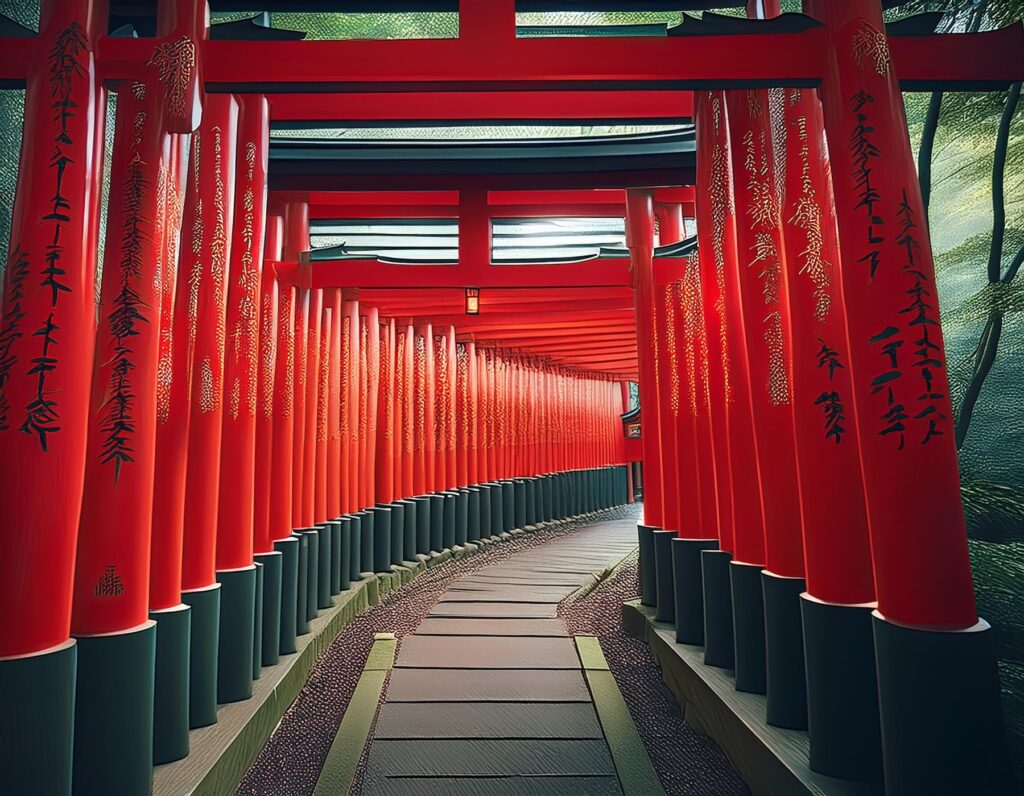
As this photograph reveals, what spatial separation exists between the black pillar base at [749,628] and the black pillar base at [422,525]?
21.8 feet

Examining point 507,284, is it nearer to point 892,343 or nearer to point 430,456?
point 430,456

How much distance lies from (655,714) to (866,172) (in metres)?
3.52

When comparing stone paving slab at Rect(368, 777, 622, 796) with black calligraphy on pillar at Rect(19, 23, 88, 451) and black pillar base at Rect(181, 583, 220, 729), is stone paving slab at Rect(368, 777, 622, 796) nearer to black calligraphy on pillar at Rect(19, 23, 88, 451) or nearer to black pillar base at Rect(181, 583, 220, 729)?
black pillar base at Rect(181, 583, 220, 729)

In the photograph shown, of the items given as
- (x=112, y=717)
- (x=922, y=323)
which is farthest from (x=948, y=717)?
(x=112, y=717)

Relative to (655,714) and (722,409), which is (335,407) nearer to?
(722,409)

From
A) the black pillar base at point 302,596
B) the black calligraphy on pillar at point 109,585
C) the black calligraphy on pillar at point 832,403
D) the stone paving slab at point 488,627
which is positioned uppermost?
the black calligraphy on pillar at point 832,403

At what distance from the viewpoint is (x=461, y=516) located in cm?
1104

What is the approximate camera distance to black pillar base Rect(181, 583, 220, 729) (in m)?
3.40

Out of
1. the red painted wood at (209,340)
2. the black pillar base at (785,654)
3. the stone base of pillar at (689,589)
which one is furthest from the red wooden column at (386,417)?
the black pillar base at (785,654)

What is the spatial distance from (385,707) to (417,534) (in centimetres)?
548

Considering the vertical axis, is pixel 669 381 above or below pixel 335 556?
above

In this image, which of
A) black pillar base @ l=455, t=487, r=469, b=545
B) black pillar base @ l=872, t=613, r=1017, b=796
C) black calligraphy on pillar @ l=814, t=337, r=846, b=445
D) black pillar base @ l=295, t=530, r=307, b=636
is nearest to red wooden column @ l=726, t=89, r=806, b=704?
black calligraphy on pillar @ l=814, t=337, r=846, b=445

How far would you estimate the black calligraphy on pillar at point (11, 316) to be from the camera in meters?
2.43

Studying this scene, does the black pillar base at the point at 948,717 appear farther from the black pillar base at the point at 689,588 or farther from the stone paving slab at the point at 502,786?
the black pillar base at the point at 689,588
